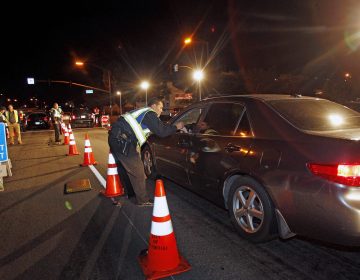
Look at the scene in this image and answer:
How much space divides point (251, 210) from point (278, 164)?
69cm

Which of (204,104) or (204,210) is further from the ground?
(204,104)

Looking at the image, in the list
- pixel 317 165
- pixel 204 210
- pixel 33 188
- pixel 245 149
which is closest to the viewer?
pixel 317 165

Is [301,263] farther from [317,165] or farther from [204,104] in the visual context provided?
[204,104]

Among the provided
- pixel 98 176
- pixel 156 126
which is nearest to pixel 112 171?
pixel 156 126

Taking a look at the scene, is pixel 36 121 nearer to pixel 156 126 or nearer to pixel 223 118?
pixel 156 126

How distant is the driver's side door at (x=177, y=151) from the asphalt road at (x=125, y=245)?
43 cm

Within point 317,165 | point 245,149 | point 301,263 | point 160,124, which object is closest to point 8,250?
point 160,124

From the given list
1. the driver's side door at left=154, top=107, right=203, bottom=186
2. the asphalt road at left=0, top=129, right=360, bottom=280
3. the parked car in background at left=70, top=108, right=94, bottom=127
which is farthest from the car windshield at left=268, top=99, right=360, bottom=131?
the parked car in background at left=70, top=108, right=94, bottom=127

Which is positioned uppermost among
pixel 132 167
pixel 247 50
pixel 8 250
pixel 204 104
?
pixel 247 50

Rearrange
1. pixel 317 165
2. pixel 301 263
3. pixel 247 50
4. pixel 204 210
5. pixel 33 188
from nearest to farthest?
pixel 317 165, pixel 301 263, pixel 204 210, pixel 33 188, pixel 247 50

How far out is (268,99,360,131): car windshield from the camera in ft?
11.8

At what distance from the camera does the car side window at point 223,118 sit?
13.8 ft

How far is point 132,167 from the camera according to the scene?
515cm

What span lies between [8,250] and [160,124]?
2.48 meters
